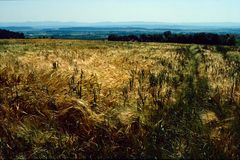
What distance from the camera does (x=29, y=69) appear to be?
6.93 metres

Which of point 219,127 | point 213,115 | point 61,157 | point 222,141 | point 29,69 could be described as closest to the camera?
point 61,157

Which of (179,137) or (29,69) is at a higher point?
(29,69)

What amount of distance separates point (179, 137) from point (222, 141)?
530 millimetres

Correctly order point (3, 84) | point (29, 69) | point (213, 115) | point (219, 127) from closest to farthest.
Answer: point (219, 127) → point (213, 115) → point (3, 84) → point (29, 69)

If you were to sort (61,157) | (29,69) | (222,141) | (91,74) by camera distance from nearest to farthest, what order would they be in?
(61,157)
(222,141)
(29,69)
(91,74)

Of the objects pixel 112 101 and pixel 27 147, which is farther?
pixel 112 101

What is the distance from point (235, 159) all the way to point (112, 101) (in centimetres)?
222

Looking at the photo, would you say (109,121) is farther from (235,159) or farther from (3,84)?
(3,84)

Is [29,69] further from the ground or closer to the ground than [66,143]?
further from the ground

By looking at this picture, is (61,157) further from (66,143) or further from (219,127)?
(219,127)

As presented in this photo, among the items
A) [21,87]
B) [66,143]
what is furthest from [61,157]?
[21,87]

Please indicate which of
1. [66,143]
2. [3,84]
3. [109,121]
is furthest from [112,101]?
[3,84]

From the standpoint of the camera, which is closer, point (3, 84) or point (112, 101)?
point (112, 101)

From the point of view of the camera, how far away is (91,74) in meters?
7.42
